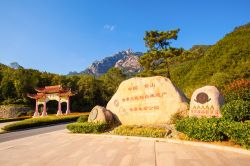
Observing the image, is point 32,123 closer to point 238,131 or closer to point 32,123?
point 32,123

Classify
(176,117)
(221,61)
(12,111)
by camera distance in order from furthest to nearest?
(12,111)
(221,61)
(176,117)

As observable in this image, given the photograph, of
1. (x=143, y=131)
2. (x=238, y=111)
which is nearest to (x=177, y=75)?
(x=143, y=131)

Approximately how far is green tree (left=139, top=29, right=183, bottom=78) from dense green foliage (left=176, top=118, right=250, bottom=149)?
56.4 ft

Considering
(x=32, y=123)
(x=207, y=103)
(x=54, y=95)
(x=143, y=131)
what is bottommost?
(x=143, y=131)

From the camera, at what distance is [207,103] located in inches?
471

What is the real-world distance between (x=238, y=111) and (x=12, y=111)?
151 ft

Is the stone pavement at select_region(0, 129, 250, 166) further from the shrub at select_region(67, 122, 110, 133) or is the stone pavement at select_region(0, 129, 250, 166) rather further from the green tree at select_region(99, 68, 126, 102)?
the green tree at select_region(99, 68, 126, 102)

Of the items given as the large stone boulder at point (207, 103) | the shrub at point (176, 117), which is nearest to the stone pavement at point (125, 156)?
the large stone boulder at point (207, 103)

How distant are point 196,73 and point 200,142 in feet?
110

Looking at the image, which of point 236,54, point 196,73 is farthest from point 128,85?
point 236,54

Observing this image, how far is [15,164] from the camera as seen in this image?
8.61m

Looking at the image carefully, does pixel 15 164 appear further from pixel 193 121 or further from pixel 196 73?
pixel 196 73

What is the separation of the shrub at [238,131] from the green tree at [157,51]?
62.5ft

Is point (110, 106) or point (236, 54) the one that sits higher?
point (236, 54)
